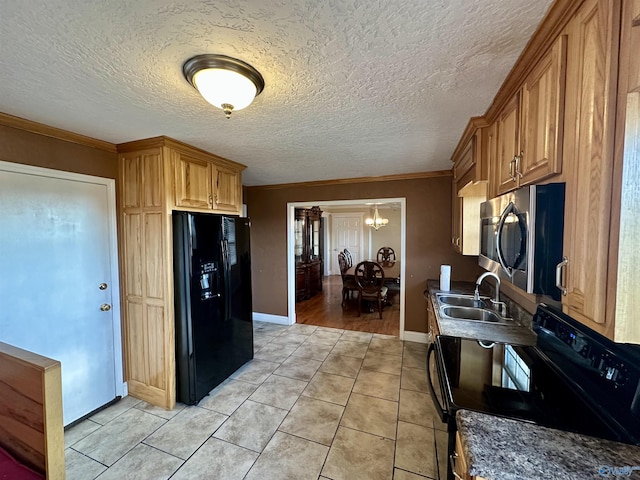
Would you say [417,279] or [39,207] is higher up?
[39,207]

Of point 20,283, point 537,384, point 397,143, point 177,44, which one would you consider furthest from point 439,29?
point 20,283

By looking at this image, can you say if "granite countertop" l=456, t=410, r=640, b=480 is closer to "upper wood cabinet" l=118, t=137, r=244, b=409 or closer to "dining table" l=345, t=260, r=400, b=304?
"upper wood cabinet" l=118, t=137, r=244, b=409

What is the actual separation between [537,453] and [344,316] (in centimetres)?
403

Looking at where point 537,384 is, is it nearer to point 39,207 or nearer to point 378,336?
point 378,336

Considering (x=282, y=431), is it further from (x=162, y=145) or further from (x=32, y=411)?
(x=162, y=145)

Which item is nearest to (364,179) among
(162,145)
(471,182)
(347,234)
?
(471,182)

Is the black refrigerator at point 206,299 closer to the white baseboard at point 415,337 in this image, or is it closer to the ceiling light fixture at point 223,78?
the ceiling light fixture at point 223,78

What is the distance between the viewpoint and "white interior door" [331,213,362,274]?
8.84m

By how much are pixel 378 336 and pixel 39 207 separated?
12.6 feet

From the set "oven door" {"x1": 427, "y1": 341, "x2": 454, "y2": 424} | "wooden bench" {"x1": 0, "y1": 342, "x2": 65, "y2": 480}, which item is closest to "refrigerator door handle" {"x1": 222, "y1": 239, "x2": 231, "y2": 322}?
"wooden bench" {"x1": 0, "y1": 342, "x2": 65, "y2": 480}

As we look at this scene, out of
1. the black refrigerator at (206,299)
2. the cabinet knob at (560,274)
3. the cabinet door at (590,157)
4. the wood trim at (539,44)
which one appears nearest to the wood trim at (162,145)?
the black refrigerator at (206,299)

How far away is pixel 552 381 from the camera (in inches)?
48.2

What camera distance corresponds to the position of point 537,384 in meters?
1.21

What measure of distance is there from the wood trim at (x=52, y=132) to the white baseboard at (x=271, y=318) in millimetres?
3172
